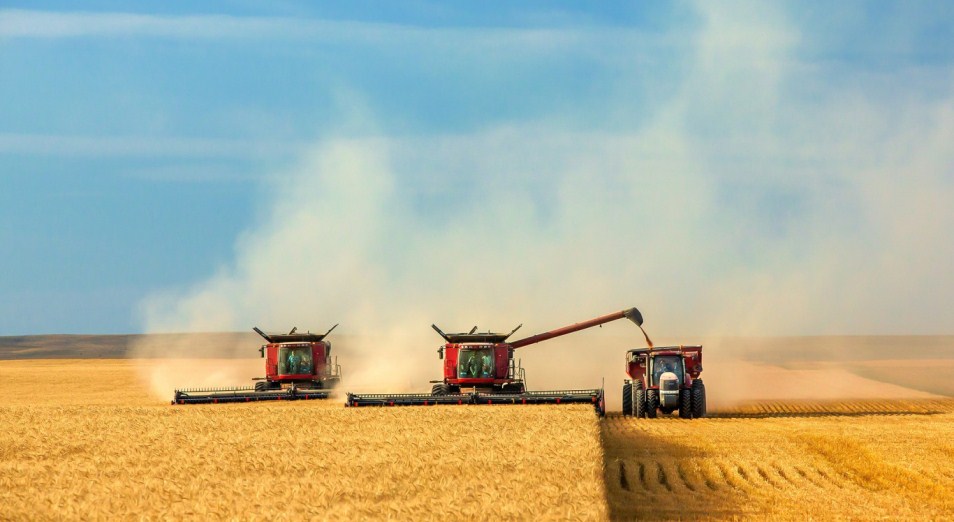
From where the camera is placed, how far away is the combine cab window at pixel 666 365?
38312 millimetres

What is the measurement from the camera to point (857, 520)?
1666 centimetres

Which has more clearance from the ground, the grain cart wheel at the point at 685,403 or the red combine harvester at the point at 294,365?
the red combine harvester at the point at 294,365

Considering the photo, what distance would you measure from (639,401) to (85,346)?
139 m

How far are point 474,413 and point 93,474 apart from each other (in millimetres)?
14522

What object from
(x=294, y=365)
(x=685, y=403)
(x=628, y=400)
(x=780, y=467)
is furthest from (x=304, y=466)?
(x=294, y=365)

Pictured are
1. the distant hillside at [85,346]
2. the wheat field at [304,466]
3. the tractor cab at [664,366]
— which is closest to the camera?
the wheat field at [304,466]

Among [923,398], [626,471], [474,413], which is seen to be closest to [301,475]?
[626,471]

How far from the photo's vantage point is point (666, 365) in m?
38.4

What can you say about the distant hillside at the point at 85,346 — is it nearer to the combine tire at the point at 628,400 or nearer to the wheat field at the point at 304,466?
the combine tire at the point at 628,400

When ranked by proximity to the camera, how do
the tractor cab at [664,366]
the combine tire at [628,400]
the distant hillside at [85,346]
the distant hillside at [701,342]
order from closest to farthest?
the tractor cab at [664,366], the combine tire at [628,400], the distant hillside at [701,342], the distant hillside at [85,346]

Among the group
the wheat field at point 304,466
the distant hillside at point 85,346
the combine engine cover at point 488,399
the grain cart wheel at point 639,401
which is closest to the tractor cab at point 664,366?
the grain cart wheel at point 639,401

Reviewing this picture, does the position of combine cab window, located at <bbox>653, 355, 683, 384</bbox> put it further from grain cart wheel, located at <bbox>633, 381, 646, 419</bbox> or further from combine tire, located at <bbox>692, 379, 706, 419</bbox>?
combine tire, located at <bbox>692, 379, 706, 419</bbox>

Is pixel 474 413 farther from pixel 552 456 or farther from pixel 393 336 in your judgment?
pixel 393 336

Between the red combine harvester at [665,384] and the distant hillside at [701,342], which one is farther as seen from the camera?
the distant hillside at [701,342]
